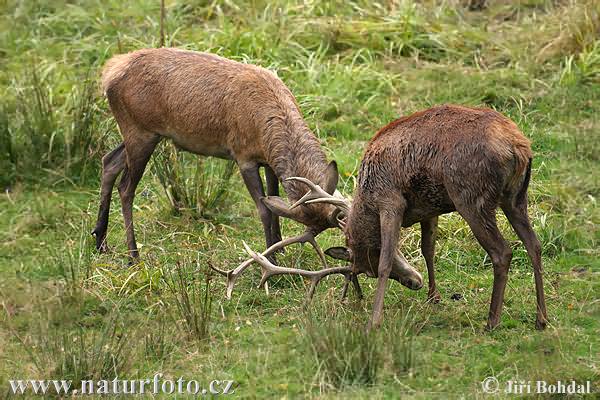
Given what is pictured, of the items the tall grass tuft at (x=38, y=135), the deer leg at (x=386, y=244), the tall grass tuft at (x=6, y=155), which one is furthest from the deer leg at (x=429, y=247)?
the tall grass tuft at (x=6, y=155)

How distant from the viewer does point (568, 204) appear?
28.9 ft

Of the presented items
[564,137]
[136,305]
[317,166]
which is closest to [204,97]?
[317,166]

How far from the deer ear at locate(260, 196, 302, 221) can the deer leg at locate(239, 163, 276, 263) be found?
0.89ft

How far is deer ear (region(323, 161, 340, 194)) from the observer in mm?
7316

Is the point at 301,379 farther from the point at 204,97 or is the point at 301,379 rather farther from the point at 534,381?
the point at 204,97

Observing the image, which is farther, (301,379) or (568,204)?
(568,204)

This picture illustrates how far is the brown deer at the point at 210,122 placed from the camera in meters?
7.88

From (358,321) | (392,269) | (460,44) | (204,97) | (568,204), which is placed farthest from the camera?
(460,44)

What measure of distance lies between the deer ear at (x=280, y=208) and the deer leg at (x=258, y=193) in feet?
0.89

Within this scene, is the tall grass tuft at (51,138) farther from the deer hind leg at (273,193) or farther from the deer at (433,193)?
the deer at (433,193)

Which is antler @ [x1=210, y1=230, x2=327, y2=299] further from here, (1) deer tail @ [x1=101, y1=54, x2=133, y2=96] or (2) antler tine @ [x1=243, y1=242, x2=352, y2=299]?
(1) deer tail @ [x1=101, y1=54, x2=133, y2=96]

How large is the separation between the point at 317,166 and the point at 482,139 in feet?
5.33

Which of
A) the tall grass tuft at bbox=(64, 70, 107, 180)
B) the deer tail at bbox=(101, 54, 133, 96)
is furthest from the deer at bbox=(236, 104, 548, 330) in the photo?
the tall grass tuft at bbox=(64, 70, 107, 180)

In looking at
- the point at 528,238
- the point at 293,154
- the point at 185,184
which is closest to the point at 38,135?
the point at 185,184
